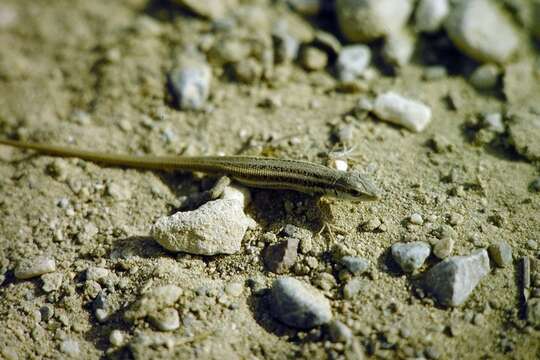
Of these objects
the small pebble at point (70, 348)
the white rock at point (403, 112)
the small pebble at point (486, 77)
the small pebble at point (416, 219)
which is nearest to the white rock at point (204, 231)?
the small pebble at point (70, 348)

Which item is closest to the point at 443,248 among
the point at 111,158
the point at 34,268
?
the point at 111,158

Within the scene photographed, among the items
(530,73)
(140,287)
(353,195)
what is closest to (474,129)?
(530,73)

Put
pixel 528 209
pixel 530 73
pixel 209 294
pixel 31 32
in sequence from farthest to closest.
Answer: pixel 31 32, pixel 530 73, pixel 528 209, pixel 209 294

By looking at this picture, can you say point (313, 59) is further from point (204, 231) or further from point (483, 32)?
point (204, 231)

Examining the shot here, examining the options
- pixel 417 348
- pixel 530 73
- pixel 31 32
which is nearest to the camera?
pixel 417 348

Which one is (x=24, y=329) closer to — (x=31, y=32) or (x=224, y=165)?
(x=224, y=165)

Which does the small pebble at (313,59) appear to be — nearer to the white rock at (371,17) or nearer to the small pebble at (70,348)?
the white rock at (371,17)
